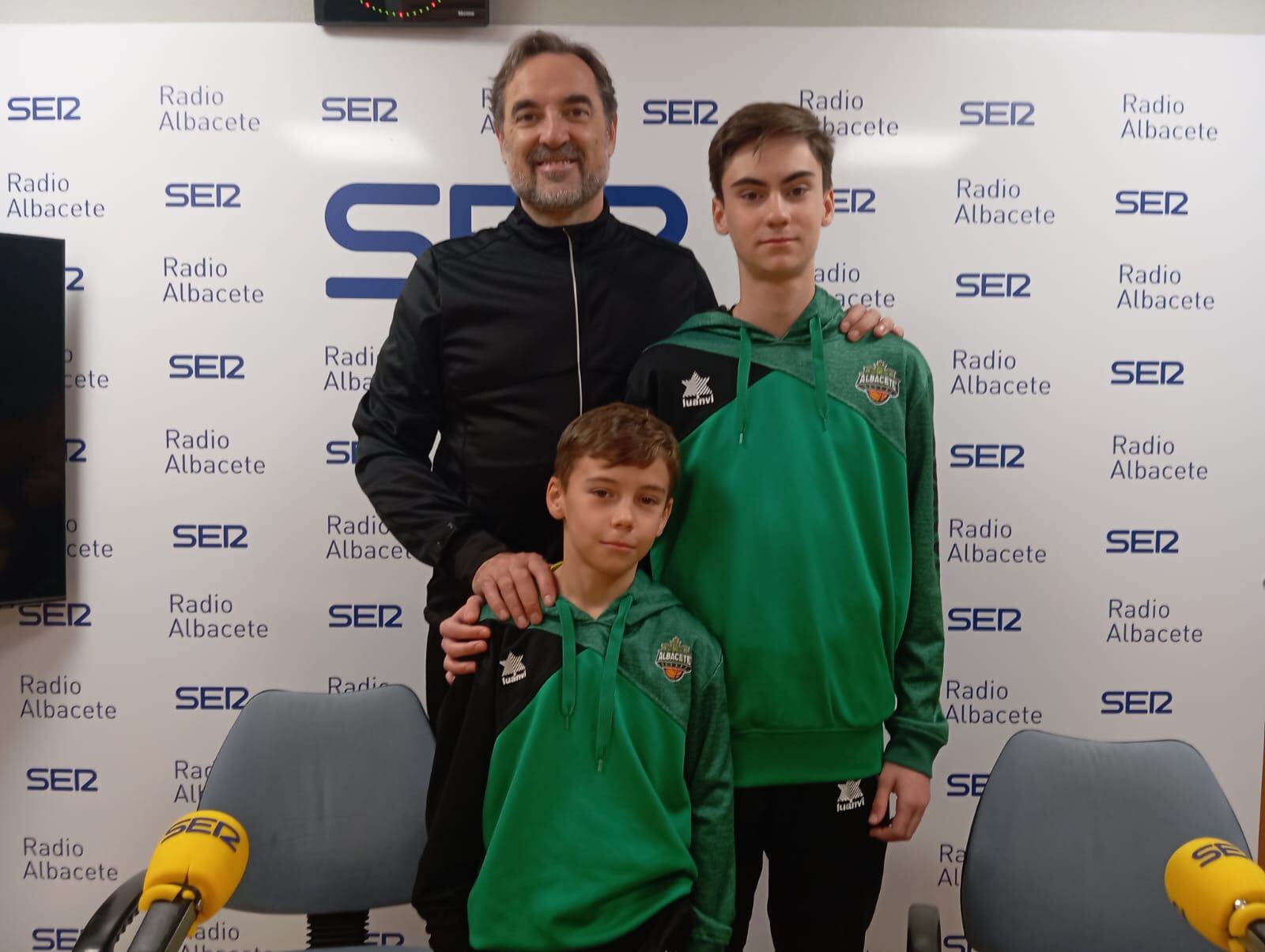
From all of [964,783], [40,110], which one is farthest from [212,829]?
[40,110]

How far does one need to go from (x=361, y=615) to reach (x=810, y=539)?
148 cm

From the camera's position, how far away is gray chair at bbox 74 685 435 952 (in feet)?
5.87

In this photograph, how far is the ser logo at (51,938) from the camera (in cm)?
248

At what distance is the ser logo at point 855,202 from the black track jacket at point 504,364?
787 mm

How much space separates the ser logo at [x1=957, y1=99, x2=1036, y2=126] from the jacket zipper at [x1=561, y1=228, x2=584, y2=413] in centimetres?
125

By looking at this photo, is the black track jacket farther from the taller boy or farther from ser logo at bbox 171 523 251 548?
ser logo at bbox 171 523 251 548

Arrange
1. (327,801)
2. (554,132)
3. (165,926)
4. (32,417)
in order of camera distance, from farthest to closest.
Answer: (32,417), (327,801), (554,132), (165,926)

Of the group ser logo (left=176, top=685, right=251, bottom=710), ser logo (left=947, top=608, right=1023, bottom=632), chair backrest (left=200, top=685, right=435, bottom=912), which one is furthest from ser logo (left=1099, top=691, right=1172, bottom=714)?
ser logo (left=176, top=685, right=251, bottom=710)

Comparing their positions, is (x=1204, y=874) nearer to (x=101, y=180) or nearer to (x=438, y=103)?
(x=438, y=103)

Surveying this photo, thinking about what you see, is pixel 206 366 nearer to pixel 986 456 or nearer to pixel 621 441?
pixel 621 441

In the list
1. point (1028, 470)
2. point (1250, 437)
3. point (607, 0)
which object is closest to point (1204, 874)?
point (1028, 470)

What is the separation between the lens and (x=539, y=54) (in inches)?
68.2

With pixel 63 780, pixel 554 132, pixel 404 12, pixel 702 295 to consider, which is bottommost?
pixel 63 780

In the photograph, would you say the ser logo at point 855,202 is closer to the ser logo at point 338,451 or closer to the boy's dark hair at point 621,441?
the boy's dark hair at point 621,441
